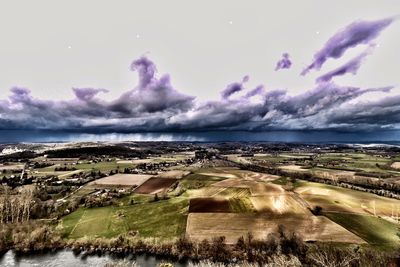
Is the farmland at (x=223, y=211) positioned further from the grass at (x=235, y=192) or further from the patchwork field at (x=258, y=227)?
the grass at (x=235, y=192)

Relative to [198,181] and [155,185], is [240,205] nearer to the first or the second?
[198,181]

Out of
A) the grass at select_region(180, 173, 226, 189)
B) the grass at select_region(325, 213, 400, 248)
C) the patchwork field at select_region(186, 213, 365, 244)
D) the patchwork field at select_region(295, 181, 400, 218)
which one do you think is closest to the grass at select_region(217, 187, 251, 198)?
the grass at select_region(180, 173, 226, 189)

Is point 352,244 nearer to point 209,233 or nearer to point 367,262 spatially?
point 367,262

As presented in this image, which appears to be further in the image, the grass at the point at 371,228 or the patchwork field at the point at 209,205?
the patchwork field at the point at 209,205

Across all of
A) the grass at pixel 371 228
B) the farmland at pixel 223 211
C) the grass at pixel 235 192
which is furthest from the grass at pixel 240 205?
the grass at pixel 371 228

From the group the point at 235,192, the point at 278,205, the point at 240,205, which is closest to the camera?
the point at 278,205

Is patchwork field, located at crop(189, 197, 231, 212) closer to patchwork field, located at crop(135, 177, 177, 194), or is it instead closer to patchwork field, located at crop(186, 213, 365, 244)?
patchwork field, located at crop(186, 213, 365, 244)

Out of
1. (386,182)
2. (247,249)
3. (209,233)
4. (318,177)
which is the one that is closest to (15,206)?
(209,233)

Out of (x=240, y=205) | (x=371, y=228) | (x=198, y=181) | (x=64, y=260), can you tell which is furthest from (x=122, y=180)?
(x=371, y=228)
